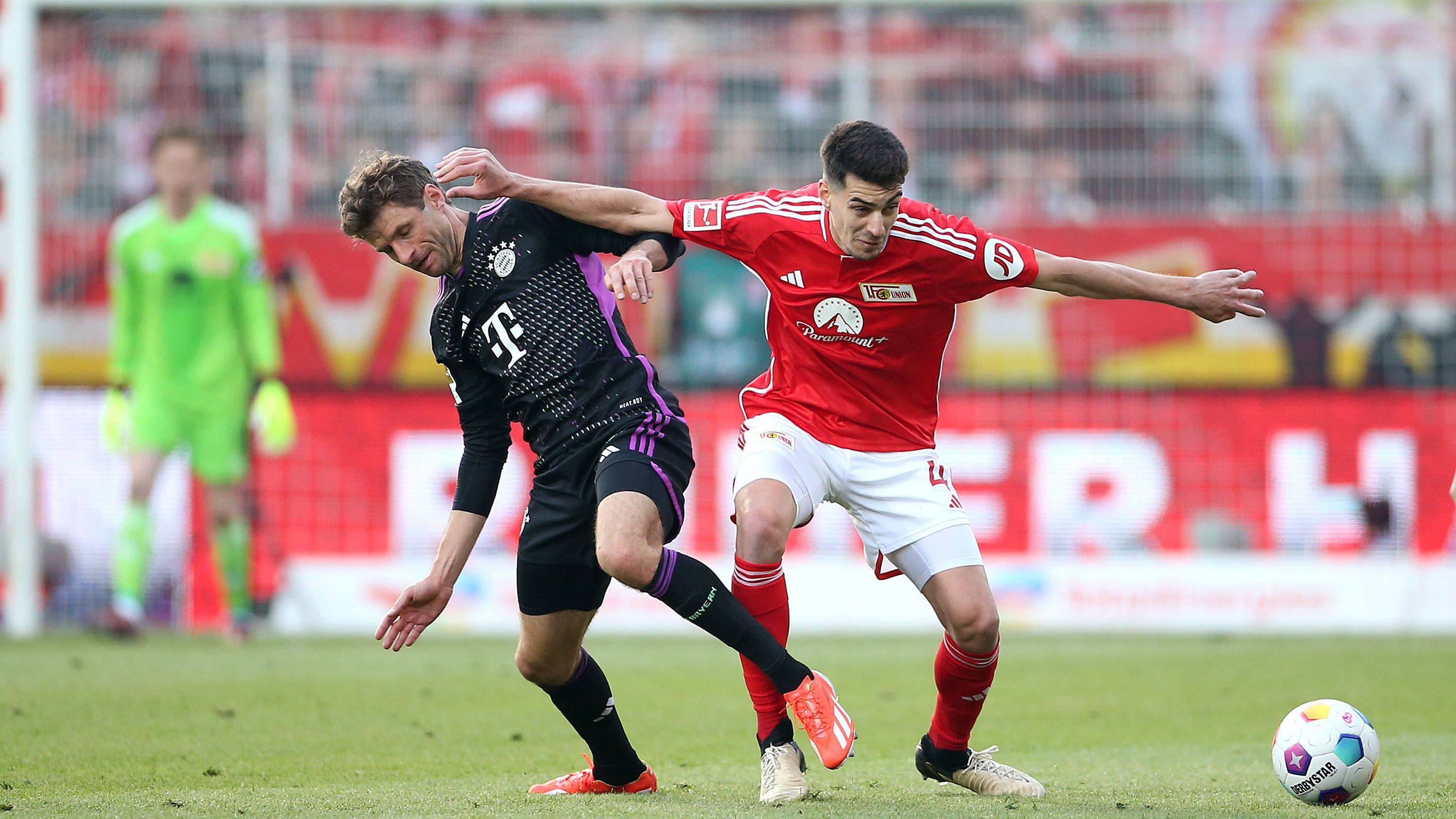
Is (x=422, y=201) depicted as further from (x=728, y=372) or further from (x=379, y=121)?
(x=379, y=121)

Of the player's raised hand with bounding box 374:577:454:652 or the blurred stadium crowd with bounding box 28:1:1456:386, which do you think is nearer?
the player's raised hand with bounding box 374:577:454:652

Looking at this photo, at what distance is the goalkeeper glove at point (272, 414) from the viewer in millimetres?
11539

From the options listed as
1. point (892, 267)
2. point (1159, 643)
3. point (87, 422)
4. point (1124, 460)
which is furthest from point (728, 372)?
point (892, 267)

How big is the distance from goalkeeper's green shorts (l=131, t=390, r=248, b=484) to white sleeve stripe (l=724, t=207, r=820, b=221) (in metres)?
7.10

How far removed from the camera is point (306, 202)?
13.4m

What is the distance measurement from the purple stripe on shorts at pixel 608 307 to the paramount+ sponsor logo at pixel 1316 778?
2.14m

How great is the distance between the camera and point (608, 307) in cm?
522

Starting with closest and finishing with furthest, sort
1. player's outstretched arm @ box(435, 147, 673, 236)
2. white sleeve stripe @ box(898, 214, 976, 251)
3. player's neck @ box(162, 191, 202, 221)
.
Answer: player's outstretched arm @ box(435, 147, 673, 236), white sleeve stripe @ box(898, 214, 976, 251), player's neck @ box(162, 191, 202, 221)

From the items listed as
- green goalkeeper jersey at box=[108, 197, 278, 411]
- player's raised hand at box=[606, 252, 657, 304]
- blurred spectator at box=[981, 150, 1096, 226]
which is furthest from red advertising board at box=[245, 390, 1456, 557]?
player's raised hand at box=[606, 252, 657, 304]

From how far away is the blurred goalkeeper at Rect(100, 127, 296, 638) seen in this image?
37.4ft

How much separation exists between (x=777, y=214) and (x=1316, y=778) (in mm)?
2365

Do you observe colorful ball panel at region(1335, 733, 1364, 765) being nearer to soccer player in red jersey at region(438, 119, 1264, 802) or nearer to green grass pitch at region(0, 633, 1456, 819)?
green grass pitch at region(0, 633, 1456, 819)

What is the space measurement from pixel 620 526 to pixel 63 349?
9382 mm

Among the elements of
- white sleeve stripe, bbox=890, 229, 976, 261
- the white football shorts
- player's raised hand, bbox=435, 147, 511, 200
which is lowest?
the white football shorts
